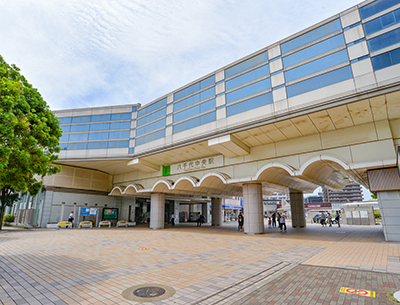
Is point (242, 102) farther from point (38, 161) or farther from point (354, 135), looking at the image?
point (38, 161)

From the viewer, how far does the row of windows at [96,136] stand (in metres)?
27.0

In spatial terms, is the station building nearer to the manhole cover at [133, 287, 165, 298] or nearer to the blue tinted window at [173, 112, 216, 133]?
the blue tinted window at [173, 112, 216, 133]

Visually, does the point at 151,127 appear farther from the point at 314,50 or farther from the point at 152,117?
the point at 314,50

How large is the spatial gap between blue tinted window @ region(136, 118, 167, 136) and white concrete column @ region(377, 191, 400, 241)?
1838cm

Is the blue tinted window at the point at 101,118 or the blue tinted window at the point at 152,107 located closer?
the blue tinted window at the point at 152,107

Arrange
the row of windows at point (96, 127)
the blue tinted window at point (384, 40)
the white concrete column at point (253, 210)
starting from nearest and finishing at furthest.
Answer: the blue tinted window at point (384, 40) → the white concrete column at point (253, 210) → the row of windows at point (96, 127)

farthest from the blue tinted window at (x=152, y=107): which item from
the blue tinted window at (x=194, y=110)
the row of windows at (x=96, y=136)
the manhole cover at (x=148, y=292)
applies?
the manhole cover at (x=148, y=292)

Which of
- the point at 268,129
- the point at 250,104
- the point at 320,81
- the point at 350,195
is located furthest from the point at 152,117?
the point at 350,195

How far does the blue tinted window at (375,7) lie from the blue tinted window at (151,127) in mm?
17368

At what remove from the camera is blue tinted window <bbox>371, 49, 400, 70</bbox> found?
12.6 meters

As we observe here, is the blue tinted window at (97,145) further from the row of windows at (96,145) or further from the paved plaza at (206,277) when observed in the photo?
the paved plaza at (206,277)

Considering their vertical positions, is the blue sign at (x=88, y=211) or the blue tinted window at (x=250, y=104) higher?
the blue tinted window at (x=250, y=104)

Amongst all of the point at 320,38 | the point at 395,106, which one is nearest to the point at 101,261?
the point at 395,106

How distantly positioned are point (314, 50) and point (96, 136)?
23.5m
